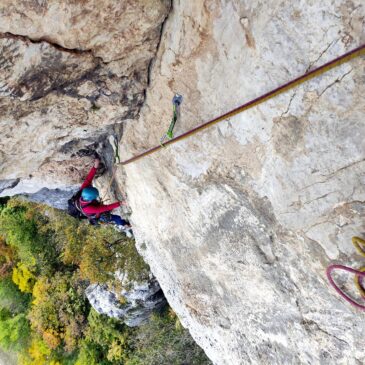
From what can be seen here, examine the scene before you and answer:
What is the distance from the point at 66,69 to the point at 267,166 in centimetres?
154

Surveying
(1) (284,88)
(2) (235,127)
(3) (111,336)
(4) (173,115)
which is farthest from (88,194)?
(3) (111,336)

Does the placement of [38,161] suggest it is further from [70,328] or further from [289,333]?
[70,328]

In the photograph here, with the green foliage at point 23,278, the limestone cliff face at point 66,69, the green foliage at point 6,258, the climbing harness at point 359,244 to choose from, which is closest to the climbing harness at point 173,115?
the limestone cliff face at point 66,69

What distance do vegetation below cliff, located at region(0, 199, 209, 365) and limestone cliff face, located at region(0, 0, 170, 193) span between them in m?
3.39

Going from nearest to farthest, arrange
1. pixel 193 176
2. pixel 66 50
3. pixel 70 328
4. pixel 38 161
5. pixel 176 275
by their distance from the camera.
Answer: pixel 66 50, pixel 193 176, pixel 38 161, pixel 176 275, pixel 70 328

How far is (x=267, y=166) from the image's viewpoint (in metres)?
2.34

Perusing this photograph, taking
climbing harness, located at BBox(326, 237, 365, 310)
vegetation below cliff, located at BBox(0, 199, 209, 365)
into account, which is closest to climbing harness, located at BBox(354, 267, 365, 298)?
climbing harness, located at BBox(326, 237, 365, 310)

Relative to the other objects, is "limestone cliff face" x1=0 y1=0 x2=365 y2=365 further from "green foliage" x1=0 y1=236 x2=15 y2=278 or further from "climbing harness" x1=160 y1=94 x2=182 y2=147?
"green foliage" x1=0 y1=236 x2=15 y2=278

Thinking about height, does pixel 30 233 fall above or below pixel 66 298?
above

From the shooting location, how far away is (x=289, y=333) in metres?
2.90

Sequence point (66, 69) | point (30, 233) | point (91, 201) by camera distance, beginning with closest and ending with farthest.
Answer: point (66, 69) < point (91, 201) < point (30, 233)

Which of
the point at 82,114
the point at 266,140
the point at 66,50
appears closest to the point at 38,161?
the point at 82,114

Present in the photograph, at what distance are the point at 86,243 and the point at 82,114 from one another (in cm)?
471

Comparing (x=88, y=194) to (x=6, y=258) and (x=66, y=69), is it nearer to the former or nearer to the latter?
(x=66, y=69)
